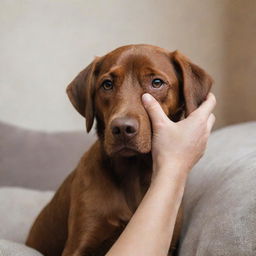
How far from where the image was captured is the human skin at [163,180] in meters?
1.08

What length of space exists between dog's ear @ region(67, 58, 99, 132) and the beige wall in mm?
1520

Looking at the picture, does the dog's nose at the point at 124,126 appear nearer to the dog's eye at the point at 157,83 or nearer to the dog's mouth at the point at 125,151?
the dog's mouth at the point at 125,151

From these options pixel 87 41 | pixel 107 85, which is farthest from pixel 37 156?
pixel 107 85

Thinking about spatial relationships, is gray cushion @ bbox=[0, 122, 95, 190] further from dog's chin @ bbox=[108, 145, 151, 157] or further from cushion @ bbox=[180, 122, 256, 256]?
dog's chin @ bbox=[108, 145, 151, 157]

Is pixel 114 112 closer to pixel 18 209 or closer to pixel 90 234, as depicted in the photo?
pixel 90 234

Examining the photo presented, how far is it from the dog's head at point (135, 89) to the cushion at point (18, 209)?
100 centimetres

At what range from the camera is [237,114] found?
320 centimetres

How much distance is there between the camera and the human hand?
1.24m

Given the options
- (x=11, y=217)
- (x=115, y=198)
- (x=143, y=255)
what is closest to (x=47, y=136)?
(x=11, y=217)

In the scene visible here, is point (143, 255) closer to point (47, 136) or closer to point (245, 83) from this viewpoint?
point (47, 136)

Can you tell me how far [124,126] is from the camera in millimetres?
1312

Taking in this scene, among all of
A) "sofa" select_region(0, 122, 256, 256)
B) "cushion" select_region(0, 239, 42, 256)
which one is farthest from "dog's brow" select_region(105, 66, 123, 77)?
"cushion" select_region(0, 239, 42, 256)

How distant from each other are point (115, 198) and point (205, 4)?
2162 mm

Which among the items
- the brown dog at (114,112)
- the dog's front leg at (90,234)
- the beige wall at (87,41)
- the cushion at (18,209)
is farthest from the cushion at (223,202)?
the beige wall at (87,41)
